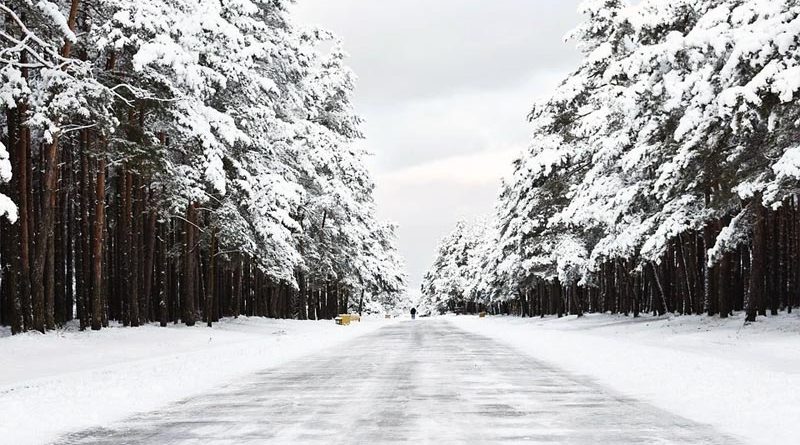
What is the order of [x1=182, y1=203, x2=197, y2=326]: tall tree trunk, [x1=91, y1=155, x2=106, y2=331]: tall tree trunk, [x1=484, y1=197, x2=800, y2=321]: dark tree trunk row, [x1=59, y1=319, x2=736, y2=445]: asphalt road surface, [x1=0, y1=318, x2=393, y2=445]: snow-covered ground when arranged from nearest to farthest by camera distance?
[x1=59, y1=319, x2=736, y2=445]: asphalt road surface, [x1=0, y1=318, x2=393, y2=445]: snow-covered ground, [x1=91, y1=155, x2=106, y2=331]: tall tree trunk, [x1=484, y1=197, x2=800, y2=321]: dark tree trunk row, [x1=182, y1=203, x2=197, y2=326]: tall tree trunk

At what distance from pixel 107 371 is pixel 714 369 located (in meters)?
10.3

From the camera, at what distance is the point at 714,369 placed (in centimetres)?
1339

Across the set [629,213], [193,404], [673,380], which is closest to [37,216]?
[629,213]

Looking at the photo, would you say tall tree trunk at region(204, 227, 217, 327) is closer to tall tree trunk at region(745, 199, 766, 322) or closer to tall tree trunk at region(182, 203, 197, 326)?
tall tree trunk at region(182, 203, 197, 326)

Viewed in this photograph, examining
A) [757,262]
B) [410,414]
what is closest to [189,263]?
[757,262]

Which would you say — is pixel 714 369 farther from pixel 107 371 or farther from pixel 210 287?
pixel 210 287

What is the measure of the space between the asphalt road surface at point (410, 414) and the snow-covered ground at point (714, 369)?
38cm

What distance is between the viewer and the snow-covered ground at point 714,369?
8.45 meters

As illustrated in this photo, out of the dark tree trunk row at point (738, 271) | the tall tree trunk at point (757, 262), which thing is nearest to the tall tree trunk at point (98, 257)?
the dark tree trunk row at point (738, 271)

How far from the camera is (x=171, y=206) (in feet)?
91.9

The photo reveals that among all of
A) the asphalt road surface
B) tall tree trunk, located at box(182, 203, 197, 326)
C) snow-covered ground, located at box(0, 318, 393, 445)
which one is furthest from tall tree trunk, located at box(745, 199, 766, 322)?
tall tree trunk, located at box(182, 203, 197, 326)

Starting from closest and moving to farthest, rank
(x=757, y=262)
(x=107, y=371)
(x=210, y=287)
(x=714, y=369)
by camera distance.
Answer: (x=714, y=369) < (x=107, y=371) < (x=757, y=262) < (x=210, y=287)

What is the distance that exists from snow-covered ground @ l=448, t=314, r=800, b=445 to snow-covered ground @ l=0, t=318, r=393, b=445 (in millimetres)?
6177

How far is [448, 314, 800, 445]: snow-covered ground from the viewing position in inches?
333
